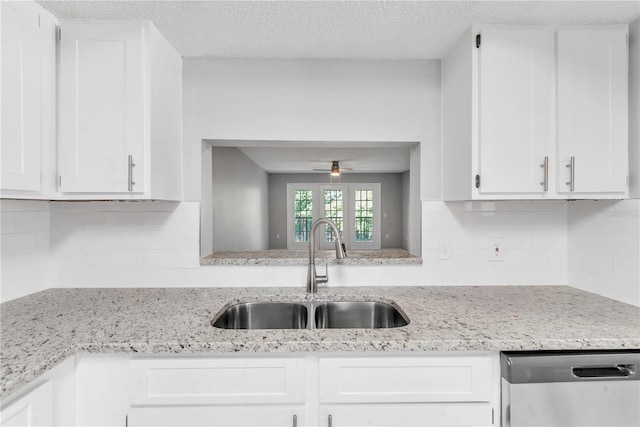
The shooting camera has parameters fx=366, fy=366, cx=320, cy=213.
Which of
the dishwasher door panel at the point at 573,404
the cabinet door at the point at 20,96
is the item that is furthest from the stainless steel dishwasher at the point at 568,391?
the cabinet door at the point at 20,96

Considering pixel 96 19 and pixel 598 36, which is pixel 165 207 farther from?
pixel 598 36

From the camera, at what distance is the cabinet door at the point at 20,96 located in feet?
4.10

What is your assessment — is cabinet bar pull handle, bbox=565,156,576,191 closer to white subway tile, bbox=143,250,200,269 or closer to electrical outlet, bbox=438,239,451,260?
electrical outlet, bbox=438,239,451,260

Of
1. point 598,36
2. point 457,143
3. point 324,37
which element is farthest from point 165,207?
point 598,36

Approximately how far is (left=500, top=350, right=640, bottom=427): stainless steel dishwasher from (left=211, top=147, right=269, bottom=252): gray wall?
218 centimetres

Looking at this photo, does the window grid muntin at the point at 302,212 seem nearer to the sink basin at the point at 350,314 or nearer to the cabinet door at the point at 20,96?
the sink basin at the point at 350,314

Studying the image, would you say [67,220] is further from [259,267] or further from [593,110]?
[593,110]

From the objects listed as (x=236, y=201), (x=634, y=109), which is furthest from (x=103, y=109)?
(x=236, y=201)

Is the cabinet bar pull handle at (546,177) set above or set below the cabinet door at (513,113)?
below

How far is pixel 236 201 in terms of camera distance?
4.58 metres

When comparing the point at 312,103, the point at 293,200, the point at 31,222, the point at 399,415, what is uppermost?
A: the point at 312,103

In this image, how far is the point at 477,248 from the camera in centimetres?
191

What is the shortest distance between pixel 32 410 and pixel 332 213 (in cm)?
703

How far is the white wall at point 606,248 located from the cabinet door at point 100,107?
206 centimetres
